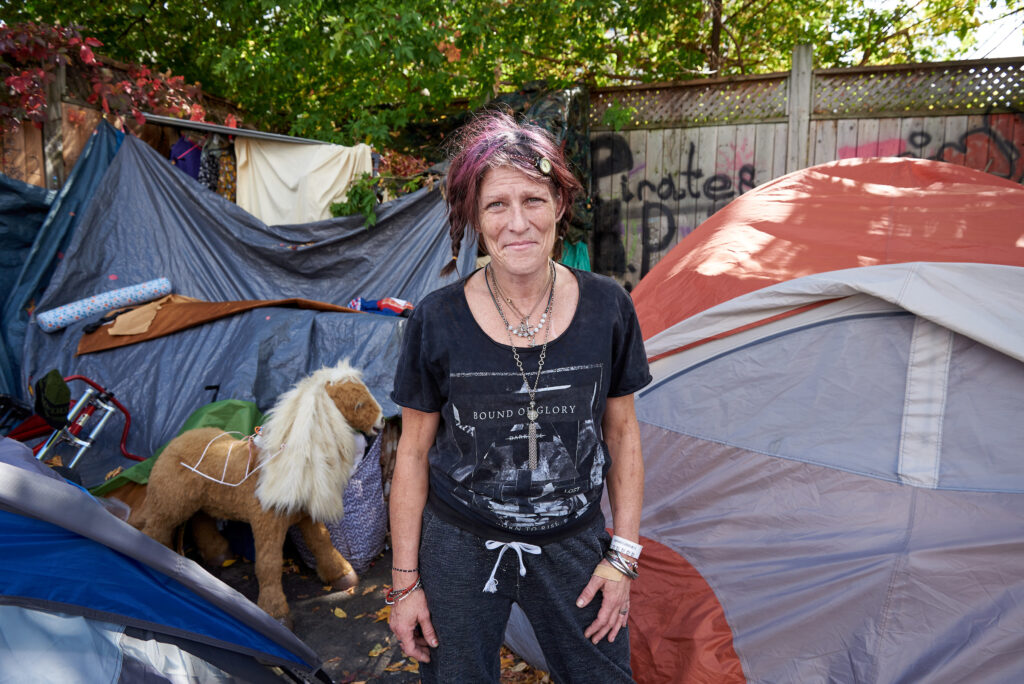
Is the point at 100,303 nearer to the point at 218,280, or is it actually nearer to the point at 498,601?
the point at 218,280

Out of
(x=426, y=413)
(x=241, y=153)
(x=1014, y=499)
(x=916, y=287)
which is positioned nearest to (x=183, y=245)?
(x=241, y=153)

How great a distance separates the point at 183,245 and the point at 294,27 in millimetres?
2359

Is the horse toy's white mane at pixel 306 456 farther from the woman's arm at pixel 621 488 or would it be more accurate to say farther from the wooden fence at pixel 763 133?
the wooden fence at pixel 763 133

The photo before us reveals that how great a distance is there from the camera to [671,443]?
2.55 m

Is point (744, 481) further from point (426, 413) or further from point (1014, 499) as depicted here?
point (426, 413)

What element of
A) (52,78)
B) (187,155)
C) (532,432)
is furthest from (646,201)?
(532,432)

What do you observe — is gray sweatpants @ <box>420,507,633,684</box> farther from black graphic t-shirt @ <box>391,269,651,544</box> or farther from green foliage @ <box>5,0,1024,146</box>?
green foliage @ <box>5,0,1024,146</box>

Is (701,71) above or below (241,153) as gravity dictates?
above

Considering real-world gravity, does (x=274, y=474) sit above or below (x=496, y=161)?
below

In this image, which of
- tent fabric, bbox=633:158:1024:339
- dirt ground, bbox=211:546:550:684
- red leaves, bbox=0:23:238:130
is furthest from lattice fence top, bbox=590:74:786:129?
dirt ground, bbox=211:546:550:684

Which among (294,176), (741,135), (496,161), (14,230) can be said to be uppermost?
(741,135)

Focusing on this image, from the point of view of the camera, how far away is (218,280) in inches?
209

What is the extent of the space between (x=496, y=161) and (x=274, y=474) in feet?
6.72

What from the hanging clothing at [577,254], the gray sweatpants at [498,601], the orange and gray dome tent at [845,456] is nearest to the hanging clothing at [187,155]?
the hanging clothing at [577,254]
